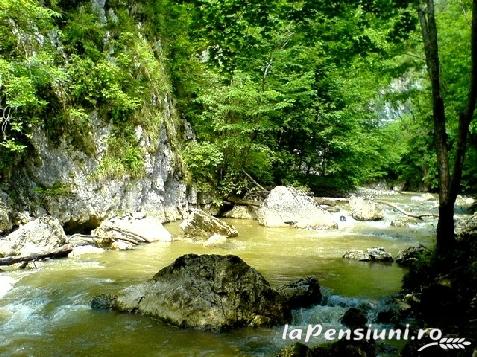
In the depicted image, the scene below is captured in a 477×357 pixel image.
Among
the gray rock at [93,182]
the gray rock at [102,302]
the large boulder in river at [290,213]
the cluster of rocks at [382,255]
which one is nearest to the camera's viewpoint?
the gray rock at [102,302]

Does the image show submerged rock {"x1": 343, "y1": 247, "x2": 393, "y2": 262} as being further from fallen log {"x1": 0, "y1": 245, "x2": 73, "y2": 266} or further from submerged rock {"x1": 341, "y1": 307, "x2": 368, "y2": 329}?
fallen log {"x1": 0, "y1": 245, "x2": 73, "y2": 266}

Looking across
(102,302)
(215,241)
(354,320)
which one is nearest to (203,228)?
(215,241)

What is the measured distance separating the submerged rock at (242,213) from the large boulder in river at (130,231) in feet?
19.6

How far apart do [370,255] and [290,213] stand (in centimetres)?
631

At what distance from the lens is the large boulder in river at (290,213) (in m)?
16.5

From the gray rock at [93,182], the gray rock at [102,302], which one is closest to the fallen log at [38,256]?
the gray rock at [93,182]

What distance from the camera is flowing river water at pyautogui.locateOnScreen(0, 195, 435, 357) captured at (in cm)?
561

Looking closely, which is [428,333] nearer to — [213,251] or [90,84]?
[213,251]

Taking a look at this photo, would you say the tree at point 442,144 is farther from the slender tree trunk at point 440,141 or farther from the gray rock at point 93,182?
the gray rock at point 93,182

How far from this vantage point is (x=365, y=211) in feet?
61.6

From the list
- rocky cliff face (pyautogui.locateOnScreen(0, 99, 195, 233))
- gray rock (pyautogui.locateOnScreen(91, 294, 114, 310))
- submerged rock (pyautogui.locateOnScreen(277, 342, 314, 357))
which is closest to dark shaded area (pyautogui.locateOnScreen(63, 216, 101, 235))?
rocky cliff face (pyautogui.locateOnScreen(0, 99, 195, 233))

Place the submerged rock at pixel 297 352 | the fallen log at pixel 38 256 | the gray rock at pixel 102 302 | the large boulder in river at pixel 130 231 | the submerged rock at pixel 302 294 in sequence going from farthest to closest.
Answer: the large boulder in river at pixel 130 231 < the fallen log at pixel 38 256 < the submerged rock at pixel 302 294 < the gray rock at pixel 102 302 < the submerged rock at pixel 297 352

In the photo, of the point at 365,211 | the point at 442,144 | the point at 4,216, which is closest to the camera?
the point at 442,144

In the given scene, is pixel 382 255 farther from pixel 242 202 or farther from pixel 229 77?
pixel 229 77
